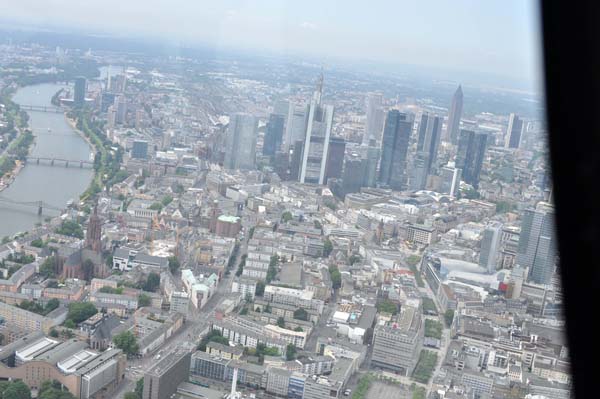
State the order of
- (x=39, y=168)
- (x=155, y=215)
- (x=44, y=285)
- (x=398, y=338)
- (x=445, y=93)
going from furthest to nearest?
(x=445, y=93) < (x=39, y=168) < (x=155, y=215) < (x=44, y=285) < (x=398, y=338)

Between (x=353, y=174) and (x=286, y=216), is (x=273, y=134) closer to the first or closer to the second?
(x=353, y=174)

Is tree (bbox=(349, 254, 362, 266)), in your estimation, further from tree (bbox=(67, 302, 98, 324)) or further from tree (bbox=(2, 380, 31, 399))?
tree (bbox=(2, 380, 31, 399))

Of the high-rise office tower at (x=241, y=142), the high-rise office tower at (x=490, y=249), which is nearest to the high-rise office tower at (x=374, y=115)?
the high-rise office tower at (x=241, y=142)

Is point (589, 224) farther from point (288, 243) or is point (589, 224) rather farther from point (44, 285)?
point (288, 243)

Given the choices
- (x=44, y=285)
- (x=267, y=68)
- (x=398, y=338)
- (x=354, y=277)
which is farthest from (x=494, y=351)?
(x=267, y=68)

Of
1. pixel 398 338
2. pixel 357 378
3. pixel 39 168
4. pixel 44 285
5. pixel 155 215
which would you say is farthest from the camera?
pixel 39 168

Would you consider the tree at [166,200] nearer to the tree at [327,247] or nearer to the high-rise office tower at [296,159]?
the high-rise office tower at [296,159]

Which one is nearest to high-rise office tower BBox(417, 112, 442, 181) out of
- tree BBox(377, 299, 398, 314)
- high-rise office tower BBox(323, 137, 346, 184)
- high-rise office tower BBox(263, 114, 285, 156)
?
high-rise office tower BBox(323, 137, 346, 184)
